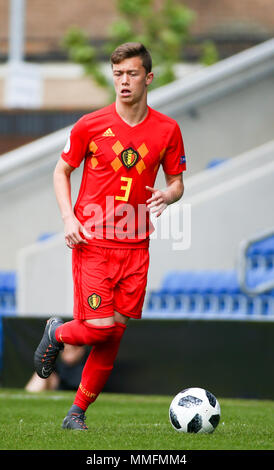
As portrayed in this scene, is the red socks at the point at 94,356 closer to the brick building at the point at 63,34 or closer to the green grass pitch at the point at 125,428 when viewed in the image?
the green grass pitch at the point at 125,428

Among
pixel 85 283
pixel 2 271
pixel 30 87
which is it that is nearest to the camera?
pixel 85 283

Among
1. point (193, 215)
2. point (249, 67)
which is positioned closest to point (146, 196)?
point (193, 215)

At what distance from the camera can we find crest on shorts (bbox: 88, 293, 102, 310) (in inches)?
238

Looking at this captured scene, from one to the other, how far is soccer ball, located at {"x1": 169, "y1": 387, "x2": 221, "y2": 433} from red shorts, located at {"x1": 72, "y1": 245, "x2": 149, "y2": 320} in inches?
24.9

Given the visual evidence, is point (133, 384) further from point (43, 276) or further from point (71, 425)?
point (71, 425)

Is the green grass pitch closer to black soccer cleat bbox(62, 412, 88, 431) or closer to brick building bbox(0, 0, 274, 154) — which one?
black soccer cleat bbox(62, 412, 88, 431)

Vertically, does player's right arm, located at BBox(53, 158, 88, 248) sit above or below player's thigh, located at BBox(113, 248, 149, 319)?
above

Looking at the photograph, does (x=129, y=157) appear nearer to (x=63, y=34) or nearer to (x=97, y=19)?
(x=63, y=34)

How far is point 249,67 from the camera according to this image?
16.2 m

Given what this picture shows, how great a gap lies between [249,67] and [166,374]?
704 cm

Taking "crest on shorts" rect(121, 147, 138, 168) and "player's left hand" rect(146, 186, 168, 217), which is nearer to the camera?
"player's left hand" rect(146, 186, 168, 217)

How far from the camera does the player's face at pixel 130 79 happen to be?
614 cm

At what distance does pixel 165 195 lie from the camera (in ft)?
20.2

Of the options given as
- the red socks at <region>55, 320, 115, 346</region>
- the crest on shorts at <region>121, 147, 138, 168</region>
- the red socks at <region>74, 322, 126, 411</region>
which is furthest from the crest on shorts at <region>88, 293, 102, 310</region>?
the crest on shorts at <region>121, 147, 138, 168</region>
